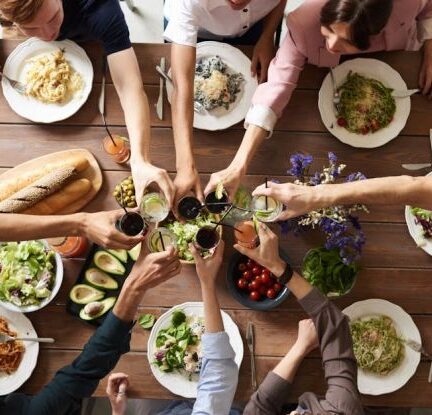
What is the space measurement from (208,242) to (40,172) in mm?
765

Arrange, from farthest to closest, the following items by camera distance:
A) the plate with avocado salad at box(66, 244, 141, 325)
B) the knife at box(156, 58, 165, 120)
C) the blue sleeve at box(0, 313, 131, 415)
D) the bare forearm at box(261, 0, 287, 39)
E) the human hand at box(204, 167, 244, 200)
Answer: the bare forearm at box(261, 0, 287, 39)
the knife at box(156, 58, 165, 120)
the plate with avocado salad at box(66, 244, 141, 325)
the human hand at box(204, 167, 244, 200)
the blue sleeve at box(0, 313, 131, 415)

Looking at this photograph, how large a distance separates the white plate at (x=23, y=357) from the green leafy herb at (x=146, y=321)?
422mm

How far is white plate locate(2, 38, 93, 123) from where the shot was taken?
6.70 ft

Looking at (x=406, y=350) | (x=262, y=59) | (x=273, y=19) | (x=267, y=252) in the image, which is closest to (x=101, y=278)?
(x=267, y=252)

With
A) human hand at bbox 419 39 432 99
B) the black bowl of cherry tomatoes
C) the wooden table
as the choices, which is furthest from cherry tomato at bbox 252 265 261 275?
human hand at bbox 419 39 432 99

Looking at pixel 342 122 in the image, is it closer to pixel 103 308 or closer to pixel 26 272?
pixel 103 308

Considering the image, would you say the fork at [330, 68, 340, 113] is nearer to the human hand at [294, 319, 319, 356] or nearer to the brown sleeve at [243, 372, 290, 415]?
the human hand at [294, 319, 319, 356]

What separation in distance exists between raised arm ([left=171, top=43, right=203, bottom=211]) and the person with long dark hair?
0.41 ft

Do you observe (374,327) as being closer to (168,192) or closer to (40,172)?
(168,192)

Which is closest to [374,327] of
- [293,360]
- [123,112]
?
[293,360]

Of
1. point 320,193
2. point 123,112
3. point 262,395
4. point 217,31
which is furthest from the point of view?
point 217,31

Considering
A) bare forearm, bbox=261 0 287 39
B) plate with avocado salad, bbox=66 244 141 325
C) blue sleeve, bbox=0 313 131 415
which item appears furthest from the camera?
bare forearm, bbox=261 0 287 39

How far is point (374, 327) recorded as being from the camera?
6.37 ft

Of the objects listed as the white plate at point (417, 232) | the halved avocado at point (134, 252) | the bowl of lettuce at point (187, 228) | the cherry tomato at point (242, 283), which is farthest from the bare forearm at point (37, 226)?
the white plate at point (417, 232)
